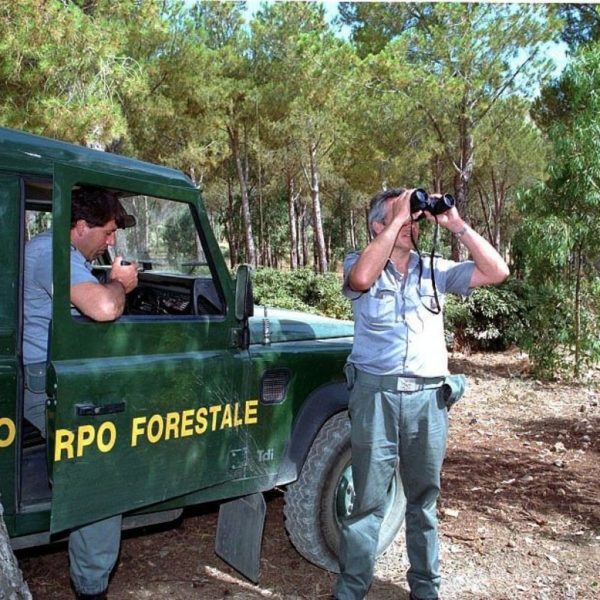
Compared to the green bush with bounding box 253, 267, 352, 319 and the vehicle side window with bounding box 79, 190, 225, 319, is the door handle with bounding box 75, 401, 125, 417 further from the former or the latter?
the green bush with bounding box 253, 267, 352, 319

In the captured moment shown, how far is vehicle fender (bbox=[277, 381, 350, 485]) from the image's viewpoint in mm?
3494

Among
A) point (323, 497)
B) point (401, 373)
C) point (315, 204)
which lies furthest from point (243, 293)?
point (315, 204)

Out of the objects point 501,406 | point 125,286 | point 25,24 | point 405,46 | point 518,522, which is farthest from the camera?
point 405,46

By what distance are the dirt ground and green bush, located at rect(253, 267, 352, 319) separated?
25.2 ft

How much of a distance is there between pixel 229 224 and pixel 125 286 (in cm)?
3074

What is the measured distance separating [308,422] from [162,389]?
895mm

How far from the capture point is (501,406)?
815 centimetres

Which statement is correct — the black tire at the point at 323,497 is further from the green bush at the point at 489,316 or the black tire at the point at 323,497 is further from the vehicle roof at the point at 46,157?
the green bush at the point at 489,316

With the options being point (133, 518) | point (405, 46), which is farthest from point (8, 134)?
point (405, 46)

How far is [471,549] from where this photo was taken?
420 cm

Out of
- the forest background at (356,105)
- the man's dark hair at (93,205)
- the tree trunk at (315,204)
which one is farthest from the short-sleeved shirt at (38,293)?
the tree trunk at (315,204)

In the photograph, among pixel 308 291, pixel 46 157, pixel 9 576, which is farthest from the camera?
pixel 308 291

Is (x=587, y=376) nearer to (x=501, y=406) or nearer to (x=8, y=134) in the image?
(x=501, y=406)

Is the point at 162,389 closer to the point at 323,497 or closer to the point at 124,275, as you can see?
the point at 124,275
